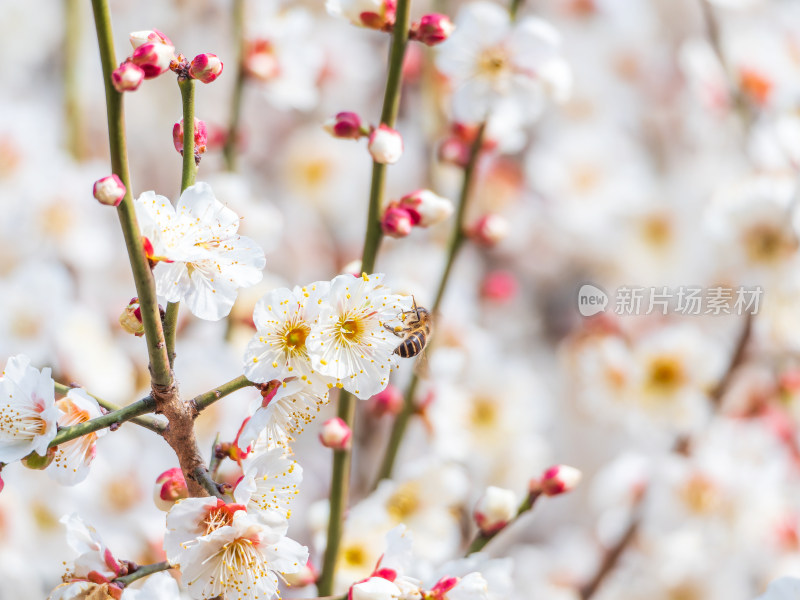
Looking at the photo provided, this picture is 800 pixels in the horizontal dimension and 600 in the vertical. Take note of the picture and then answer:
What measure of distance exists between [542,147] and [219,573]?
2.13 metres

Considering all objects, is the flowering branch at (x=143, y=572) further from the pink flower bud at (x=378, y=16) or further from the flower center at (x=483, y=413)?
the flower center at (x=483, y=413)

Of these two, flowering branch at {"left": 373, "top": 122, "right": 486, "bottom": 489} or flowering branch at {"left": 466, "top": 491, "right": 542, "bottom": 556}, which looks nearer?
flowering branch at {"left": 466, "top": 491, "right": 542, "bottom": 556}

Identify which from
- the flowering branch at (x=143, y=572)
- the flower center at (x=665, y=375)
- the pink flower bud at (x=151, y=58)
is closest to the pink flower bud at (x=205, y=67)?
the pink flower bud at (x=151, y=58)

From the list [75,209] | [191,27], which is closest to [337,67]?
[191,27]

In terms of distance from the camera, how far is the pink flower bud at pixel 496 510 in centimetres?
92

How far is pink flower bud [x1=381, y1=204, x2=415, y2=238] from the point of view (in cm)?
83

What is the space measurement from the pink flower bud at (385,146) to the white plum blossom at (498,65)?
0.41 metres

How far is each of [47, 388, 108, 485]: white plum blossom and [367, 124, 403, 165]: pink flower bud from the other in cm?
37

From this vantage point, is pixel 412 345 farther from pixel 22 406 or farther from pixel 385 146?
pixel 22 406

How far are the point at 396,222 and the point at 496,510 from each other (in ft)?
1.17

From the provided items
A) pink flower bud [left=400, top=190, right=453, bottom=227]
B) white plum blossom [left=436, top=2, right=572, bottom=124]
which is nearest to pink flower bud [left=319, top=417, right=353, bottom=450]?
pink flower bud [left=400, top=190, right=453, bottom=227]

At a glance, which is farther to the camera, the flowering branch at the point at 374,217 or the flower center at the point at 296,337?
the flowering branch at the point at 374,217

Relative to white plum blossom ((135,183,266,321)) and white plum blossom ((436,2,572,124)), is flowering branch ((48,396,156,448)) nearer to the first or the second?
white plum blossom ((135,183,266,321))

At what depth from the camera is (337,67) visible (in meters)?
2.31
